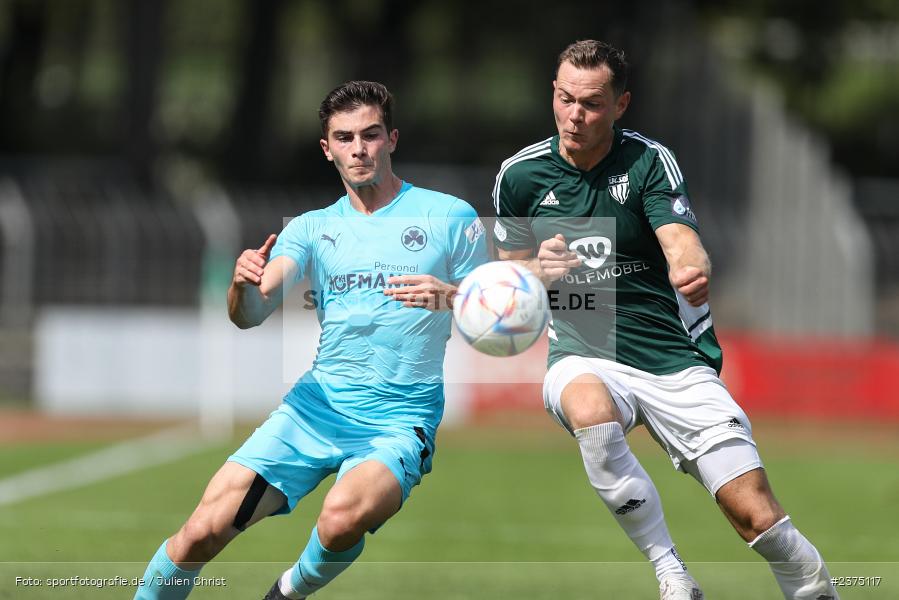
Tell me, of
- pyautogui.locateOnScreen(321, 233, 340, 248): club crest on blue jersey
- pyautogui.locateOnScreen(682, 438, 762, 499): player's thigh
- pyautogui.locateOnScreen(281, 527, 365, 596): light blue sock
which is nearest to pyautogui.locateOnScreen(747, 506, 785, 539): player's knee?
pyautogui.locateOnScreen(682, 438, 762, 499): player's thigh

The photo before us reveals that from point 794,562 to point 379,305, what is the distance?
227 centimetres

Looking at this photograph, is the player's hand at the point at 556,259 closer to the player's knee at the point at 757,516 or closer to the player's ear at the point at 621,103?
the player's ear at the point at 621,103

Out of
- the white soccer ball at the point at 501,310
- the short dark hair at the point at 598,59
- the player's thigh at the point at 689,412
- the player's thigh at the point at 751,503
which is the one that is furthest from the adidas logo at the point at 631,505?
the short dark hair at the point at 598,59

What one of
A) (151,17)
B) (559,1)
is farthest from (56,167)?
(559,1)

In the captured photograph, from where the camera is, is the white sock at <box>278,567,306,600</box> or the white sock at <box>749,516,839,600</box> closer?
the white sock at <box>749,516,839,600</box>

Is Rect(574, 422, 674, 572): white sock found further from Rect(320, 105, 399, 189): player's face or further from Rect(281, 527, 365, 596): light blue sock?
Rect(320, 105, 399, 189): player's face

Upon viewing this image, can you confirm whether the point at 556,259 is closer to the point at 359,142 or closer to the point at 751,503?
the point at 359,142

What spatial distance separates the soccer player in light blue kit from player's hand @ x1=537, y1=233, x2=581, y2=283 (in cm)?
45

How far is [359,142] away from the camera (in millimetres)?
6781

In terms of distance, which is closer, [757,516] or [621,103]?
[757,516]

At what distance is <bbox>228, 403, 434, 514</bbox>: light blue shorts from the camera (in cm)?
666

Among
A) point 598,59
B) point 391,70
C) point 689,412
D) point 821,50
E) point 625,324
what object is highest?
point 821,50

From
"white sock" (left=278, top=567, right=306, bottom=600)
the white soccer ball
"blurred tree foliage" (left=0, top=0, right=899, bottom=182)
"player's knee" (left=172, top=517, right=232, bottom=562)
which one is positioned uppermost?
"blurred tree foliage" (left=0, top=0, right=899, bottom=182)

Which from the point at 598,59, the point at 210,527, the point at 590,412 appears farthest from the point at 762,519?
the point at 210,527
